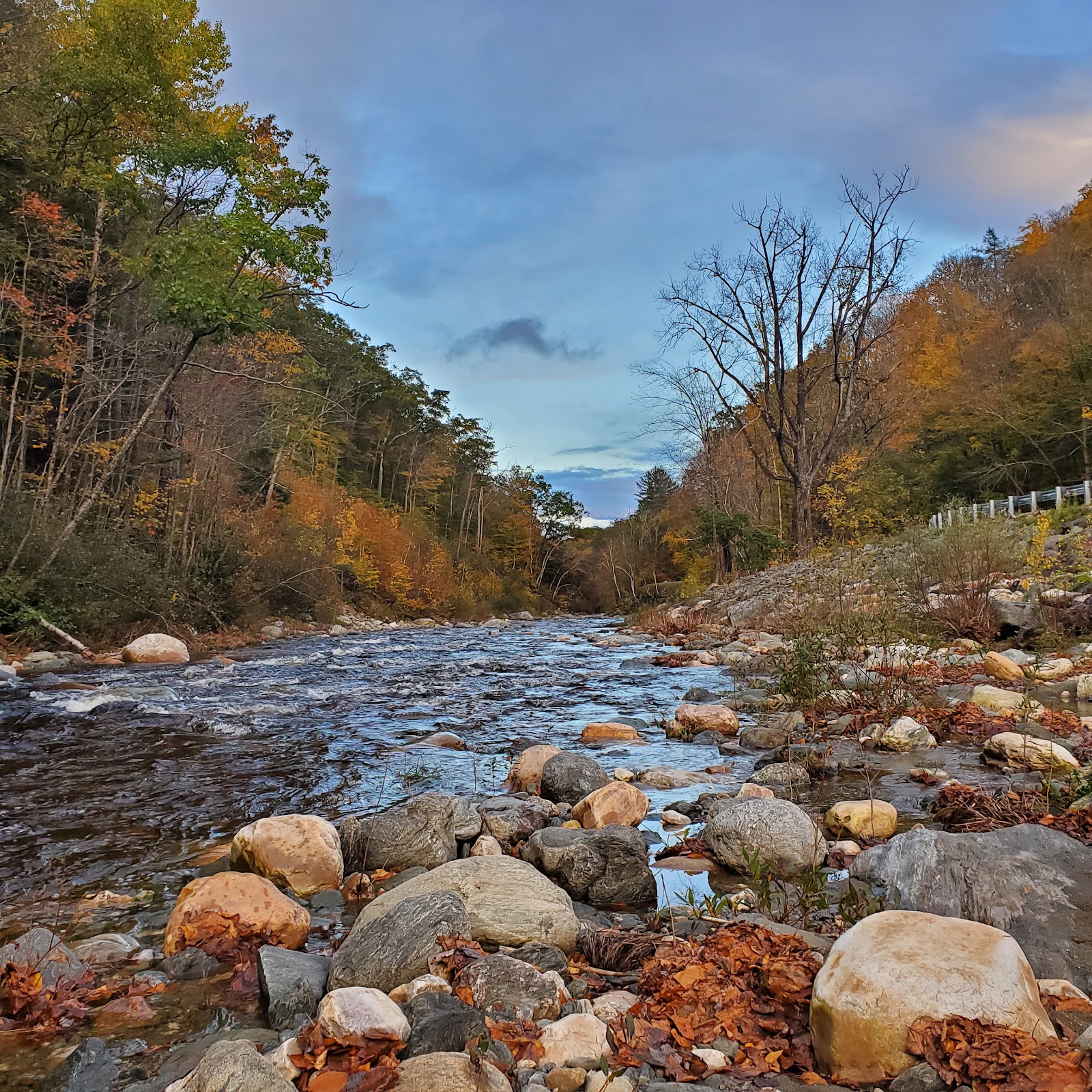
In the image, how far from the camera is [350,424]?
44281 mm

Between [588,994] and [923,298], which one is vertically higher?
[923,298]

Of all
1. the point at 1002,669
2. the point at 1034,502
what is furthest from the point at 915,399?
the point at 1002,669

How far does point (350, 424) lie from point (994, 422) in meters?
33.9

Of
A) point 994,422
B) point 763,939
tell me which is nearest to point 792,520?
point 994,422

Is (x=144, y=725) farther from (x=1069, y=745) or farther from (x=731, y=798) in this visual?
(x=1069, y=745)

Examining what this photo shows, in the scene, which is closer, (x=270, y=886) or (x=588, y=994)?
(x=588, y=994)

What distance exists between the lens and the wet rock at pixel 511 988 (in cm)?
221

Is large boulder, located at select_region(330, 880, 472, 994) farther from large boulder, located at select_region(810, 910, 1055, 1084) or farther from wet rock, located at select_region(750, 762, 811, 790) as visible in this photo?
wet rock, located at select_region(750, 762, 811, 790)

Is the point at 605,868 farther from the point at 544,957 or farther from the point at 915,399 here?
the point at 915,399

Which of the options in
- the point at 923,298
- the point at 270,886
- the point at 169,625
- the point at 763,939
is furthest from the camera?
the point at 923,298

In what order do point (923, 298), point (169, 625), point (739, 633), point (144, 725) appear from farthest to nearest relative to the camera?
point (923, 298) → point (739, 633) → point (169, 625) → point (144, 725)

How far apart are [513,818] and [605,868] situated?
935 millimetres

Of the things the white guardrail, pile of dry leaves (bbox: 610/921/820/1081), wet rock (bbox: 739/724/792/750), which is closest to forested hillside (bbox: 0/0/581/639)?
wet rock (bbox: 739/724/792/750)

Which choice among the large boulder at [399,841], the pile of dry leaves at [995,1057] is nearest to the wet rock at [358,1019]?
the pile of dry leaves at [995,1057]
